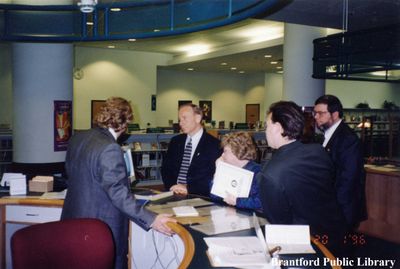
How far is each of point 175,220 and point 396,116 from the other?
14.3 metres

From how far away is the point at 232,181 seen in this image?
2.87 metres

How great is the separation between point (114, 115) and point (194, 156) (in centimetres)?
131

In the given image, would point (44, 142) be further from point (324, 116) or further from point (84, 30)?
point (324, 116)

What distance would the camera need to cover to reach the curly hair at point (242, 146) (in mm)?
3021

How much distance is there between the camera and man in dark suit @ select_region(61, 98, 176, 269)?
2.54 metres

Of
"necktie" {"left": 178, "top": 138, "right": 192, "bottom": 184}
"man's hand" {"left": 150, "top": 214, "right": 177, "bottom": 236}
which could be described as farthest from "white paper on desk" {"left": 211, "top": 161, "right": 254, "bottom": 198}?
"necktie" {"left": 178, "top": 138, "right": 192, "bottom": 184}

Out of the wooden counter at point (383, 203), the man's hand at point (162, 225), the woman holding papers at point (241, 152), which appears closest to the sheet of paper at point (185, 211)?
the man's hand at point (162, 225)

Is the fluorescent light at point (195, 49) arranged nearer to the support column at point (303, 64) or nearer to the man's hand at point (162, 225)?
the support column at point (303, 64)

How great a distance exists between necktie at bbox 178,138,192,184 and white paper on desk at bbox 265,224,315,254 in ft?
6.28

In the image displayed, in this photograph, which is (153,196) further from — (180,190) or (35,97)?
(35,97)

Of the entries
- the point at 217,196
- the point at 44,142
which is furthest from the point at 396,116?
the point at 217,196

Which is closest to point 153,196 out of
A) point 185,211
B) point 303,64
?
point 185,211

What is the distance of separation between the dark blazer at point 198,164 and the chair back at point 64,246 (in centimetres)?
176

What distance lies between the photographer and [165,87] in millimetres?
16781
